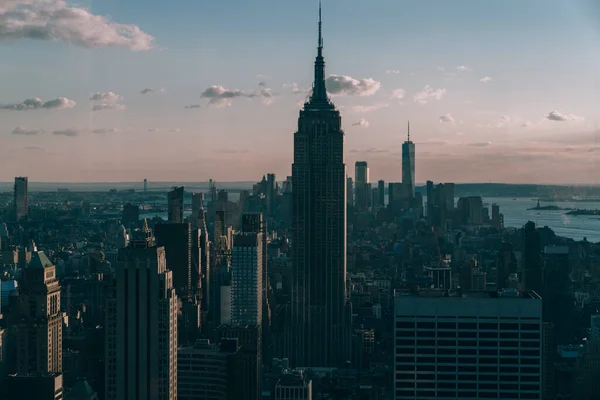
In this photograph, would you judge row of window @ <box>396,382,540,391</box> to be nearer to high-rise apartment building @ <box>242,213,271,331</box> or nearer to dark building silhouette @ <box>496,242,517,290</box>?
dark building silhouette @ <box>496,242,517,290</box>

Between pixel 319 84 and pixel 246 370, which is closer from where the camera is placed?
pixel 246 370

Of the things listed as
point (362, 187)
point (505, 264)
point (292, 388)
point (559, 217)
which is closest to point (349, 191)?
point (362, 187)

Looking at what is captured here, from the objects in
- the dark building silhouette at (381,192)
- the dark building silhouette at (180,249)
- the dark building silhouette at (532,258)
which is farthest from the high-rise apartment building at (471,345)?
the dark building silhouette at (381,192)

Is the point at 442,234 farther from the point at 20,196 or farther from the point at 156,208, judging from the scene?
the point at 20,196

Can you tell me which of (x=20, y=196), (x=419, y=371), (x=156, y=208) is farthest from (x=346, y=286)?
(x=419, y=371)

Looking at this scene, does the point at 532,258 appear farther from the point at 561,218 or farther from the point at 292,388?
the point at 292,388

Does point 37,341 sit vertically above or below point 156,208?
below

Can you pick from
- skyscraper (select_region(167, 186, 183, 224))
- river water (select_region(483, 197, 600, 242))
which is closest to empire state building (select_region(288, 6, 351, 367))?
river water (select_region(483, 197, 600, 242))
